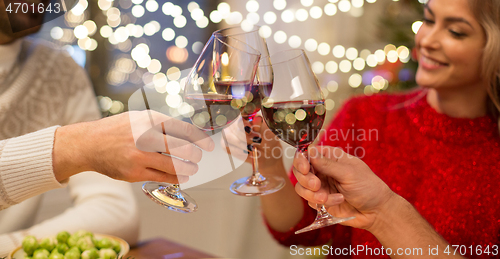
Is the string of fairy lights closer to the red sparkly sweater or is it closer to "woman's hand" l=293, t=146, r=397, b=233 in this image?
the red sparkly sweater

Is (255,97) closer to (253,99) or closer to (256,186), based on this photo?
(253,99)

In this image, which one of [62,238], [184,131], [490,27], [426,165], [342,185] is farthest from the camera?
[426,165]

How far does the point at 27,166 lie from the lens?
67 cm

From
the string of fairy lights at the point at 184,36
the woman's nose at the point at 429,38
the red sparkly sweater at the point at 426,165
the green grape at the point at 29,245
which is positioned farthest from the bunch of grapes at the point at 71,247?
the woman's nose at the point at 429,38

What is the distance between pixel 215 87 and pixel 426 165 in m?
0.97

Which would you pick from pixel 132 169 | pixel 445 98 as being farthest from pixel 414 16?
pixel 132 169

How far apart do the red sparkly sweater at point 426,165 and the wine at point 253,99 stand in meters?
0.59

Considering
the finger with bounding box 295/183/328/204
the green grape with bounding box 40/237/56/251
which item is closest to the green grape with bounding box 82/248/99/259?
the green grape with bounding box 40/237/56/251

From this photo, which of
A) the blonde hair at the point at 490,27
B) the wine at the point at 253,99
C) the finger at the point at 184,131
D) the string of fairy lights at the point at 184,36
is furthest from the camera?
the string of fairy lights at the point at 184,36

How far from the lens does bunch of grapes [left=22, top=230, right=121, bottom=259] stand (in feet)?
2.42

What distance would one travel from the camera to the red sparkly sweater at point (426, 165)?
43.9 inches

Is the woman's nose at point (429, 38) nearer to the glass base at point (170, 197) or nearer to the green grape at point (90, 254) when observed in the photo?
the glass base at point (170, 197)

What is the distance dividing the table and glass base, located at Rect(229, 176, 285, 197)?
19cm

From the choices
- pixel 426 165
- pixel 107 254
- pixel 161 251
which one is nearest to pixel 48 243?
pixel 107 254
